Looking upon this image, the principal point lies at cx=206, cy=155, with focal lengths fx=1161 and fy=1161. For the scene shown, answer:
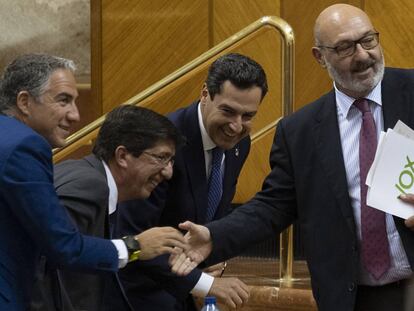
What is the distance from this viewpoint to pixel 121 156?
3.90 meters

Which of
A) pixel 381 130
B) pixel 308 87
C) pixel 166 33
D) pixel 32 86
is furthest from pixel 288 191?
pixel 166 33

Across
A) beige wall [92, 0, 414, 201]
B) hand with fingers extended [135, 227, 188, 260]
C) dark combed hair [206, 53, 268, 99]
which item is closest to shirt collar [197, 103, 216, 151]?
dark combed hair [206, 53, 268, 99]

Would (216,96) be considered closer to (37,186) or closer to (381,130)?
(381,130)

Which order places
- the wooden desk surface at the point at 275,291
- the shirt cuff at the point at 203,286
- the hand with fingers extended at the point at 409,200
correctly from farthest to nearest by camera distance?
the wooden desk surface at the point at 275,291
the shirt cuff at the point at 203,286
the hand with fingers extended at the point at 409,200

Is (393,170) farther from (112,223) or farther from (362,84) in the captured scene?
(112,223)

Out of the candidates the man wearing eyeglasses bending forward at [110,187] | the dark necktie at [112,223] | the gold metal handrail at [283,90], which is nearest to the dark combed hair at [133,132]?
the man wearing eyeglasses bending forward at [110,187]

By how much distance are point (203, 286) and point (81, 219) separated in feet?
2.41

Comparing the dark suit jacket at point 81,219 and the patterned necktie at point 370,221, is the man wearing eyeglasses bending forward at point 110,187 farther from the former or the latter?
the patterned necktie at point 370,221

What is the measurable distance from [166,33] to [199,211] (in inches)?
164

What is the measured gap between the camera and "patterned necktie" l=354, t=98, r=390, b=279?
12.2ft

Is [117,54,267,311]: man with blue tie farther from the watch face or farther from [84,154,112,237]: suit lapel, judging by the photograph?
the watch face

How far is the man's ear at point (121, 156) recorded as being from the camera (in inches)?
153

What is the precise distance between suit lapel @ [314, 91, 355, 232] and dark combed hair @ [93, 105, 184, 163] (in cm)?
50

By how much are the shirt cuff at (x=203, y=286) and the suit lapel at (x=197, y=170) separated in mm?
283
